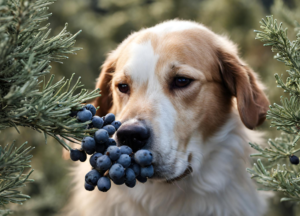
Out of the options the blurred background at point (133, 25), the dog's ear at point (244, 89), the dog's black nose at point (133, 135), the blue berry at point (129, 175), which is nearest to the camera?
the blue berry at point (129, 175)

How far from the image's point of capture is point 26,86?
0.79 m

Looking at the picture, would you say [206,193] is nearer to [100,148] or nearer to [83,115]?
[100,148]

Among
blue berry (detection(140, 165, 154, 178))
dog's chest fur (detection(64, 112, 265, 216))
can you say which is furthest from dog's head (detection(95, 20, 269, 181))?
blue berry (detection(140, 165, 154, 178))

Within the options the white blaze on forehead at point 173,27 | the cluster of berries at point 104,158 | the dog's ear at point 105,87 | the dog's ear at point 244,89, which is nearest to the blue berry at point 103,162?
the cluster of berries at point 104,158

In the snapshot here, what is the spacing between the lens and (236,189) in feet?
7.07

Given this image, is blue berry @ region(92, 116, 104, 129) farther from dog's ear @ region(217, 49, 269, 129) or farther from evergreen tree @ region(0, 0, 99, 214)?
dog's ear @ region(217, 49, 269, 129)

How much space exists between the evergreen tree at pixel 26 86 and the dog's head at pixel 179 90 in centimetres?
62

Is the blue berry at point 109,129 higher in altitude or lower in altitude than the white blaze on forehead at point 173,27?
lower

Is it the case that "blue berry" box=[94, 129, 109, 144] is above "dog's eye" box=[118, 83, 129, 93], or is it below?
above

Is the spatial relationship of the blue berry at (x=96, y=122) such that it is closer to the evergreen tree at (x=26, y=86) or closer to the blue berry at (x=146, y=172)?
the evergreen tree at (x=26, y=86)

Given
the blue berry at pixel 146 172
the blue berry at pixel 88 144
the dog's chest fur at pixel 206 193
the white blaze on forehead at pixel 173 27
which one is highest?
the white blaze on forehead at pixel 173 27

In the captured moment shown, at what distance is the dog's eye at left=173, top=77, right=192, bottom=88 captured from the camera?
195 centimetres

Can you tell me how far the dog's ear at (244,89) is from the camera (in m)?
2.00

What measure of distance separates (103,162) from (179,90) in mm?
1066
